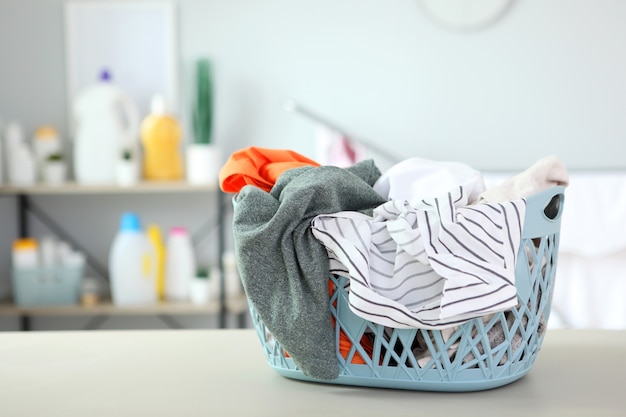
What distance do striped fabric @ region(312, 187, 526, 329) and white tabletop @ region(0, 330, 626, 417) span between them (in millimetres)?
66

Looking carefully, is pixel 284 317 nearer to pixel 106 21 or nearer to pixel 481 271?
pixel 481 271

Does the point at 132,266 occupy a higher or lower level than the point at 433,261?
lower

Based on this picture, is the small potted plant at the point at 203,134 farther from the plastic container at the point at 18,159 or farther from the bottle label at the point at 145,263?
the plastic container at the point at 18,159

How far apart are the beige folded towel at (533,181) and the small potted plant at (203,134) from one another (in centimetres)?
203

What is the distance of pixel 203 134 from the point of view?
8.66 ft

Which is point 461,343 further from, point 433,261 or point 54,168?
point 54,168

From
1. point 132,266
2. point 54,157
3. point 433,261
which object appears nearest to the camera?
point 433,261

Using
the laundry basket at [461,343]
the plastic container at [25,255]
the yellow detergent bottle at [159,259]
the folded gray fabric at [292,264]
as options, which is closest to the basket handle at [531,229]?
the laundry basket at [461,343]

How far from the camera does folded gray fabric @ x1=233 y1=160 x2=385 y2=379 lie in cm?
59

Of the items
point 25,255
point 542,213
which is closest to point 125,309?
point 25,255

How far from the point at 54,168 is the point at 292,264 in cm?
225

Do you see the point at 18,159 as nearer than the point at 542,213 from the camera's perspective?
No

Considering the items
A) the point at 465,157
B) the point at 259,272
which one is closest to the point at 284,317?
the point at 259,272

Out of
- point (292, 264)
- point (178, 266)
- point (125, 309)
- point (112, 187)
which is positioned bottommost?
point (125, 309)
